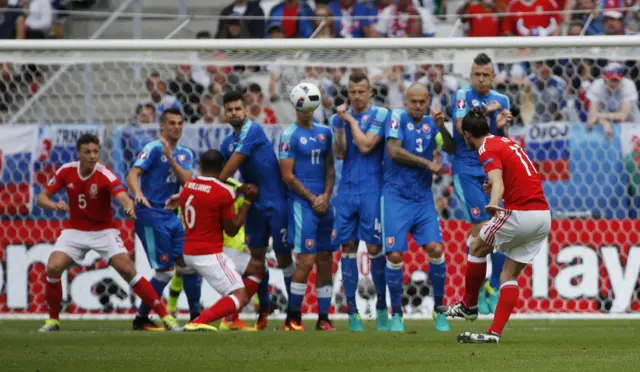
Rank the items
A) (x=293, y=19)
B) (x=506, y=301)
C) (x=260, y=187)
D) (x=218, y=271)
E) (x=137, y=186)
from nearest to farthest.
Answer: (x=506, y=301) < (x=218, y=271) < (x=260, y=187) < (x=137, y=186) < (x=293, y=19)

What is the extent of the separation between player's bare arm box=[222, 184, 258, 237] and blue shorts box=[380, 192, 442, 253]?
1.27 metres

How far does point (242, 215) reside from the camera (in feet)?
35.4

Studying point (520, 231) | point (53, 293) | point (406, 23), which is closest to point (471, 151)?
Answer: point (520, 231)

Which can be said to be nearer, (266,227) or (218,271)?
(218,271)

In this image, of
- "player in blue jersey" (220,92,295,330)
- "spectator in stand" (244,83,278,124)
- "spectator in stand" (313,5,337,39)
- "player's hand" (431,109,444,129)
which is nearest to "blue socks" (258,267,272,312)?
"player in blue jersey" (220,92,295,330)

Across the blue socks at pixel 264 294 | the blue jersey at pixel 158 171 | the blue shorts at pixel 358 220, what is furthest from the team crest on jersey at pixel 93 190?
the blue shorts at pixel 358 220

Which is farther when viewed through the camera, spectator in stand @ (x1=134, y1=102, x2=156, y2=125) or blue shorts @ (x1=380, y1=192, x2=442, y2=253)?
spectator in stand @ (x1=134, y1=102, x2=156, y2=125)

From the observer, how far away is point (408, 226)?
1072cm

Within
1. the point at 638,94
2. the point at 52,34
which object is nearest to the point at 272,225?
the point at 638,94

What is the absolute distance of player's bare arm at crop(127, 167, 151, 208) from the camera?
11.3m

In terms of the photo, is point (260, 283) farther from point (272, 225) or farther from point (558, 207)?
point (558, 207)

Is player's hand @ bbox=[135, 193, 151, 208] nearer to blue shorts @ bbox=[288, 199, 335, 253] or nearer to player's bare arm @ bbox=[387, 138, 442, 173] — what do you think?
blue shorts @ bbox=[288, 199, 335, 253]

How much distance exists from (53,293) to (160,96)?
3.44m

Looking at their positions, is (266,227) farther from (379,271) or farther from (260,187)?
(379,271)
